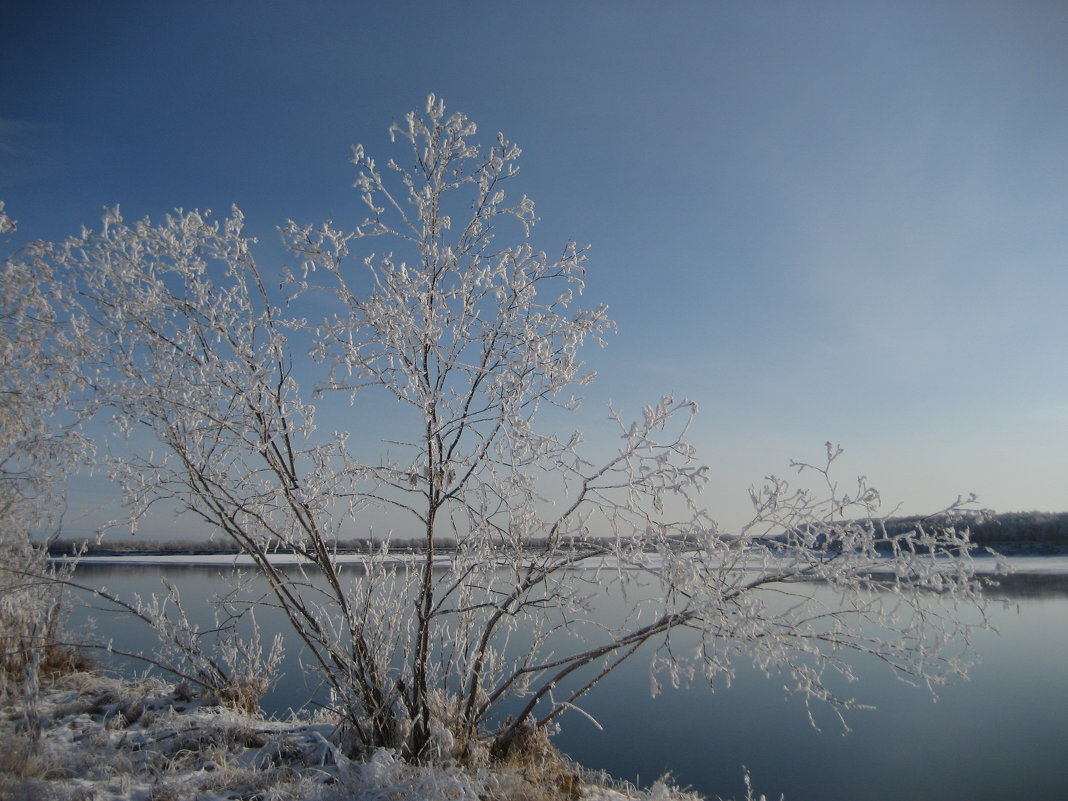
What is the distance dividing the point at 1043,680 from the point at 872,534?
8638mm

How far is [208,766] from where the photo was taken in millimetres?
3852

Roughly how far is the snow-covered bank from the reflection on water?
0.99 metres

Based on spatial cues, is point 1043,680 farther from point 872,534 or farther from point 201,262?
point 201,262

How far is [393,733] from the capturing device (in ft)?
13.9

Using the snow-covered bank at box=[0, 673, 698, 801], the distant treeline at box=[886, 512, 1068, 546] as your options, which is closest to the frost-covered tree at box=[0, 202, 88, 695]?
the snow-covered bank at box=[0, 673, 698, 801]

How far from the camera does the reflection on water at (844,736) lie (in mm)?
6340

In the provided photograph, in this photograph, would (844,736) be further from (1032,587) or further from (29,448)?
(1032,587)

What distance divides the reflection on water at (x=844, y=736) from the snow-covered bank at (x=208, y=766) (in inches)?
38.9

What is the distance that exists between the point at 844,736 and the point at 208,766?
654cm

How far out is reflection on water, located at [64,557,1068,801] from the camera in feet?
20.8

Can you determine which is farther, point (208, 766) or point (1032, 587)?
point (1032, 587)

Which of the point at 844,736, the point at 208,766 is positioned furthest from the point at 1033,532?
the point at 208,766

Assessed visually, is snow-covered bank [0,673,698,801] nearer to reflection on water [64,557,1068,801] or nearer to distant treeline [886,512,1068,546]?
reflection on water [64,557,1068,801]

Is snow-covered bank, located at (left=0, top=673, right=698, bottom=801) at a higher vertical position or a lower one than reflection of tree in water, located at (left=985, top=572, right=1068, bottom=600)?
higher
